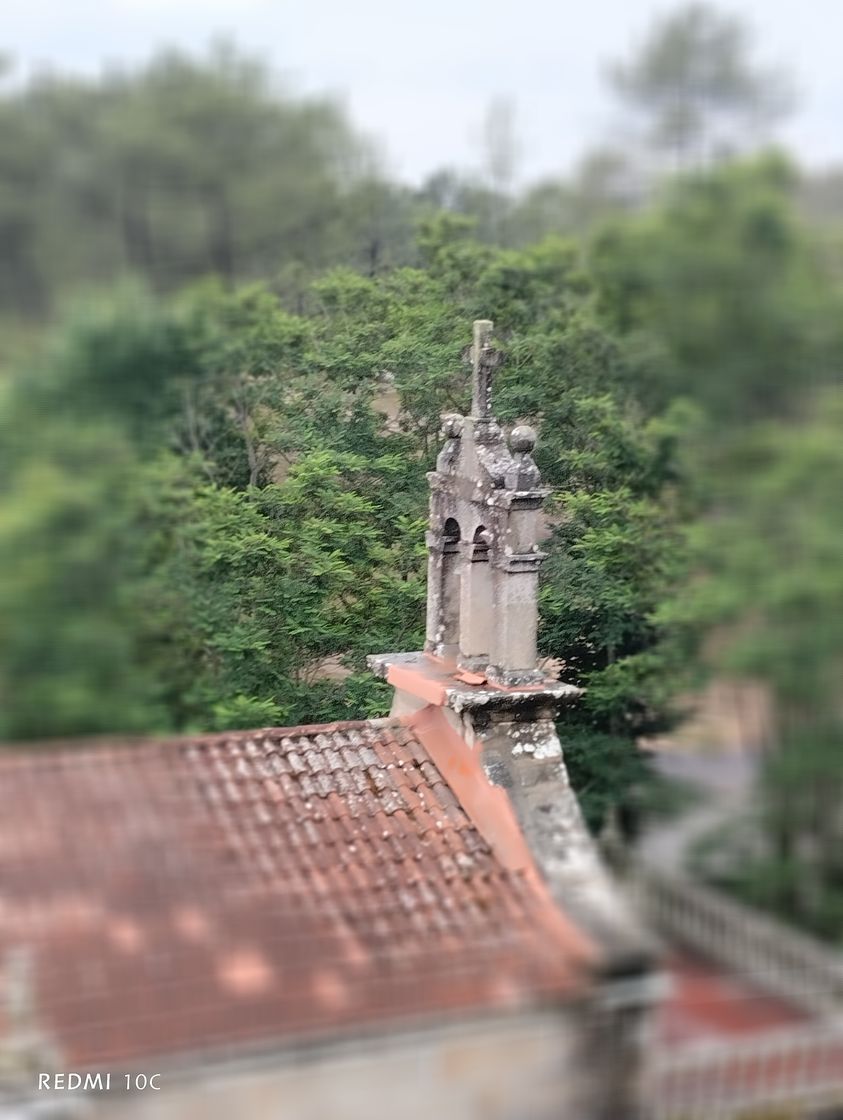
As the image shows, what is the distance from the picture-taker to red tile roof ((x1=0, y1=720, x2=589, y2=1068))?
1.52 metres

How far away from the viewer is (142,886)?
1665 millimetres

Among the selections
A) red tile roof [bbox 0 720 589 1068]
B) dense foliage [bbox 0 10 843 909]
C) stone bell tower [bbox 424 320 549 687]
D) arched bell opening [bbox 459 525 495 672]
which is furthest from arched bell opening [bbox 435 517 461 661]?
red tile roof [bbox 0 720 589 1068]

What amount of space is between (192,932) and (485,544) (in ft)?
5.76

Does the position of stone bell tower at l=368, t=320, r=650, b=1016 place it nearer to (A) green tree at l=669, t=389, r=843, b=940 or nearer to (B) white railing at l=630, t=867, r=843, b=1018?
(A) green tree at l=669, t=389, r=843, b=940

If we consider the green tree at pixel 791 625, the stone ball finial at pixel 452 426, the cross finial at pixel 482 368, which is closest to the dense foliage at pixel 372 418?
the green tree at pixel 791 625

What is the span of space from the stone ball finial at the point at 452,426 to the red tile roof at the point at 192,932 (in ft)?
4.32

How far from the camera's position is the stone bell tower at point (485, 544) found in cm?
311

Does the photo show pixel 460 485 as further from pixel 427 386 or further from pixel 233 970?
pixel 233 970

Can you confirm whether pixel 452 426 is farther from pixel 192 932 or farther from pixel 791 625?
pixel 192 932

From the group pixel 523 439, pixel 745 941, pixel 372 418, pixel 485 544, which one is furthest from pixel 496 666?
pixel 372 418

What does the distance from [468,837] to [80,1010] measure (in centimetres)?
155

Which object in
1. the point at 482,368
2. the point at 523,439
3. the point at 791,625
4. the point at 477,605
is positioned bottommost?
the point at 477,605

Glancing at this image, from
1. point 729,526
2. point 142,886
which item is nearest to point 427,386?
point 729,526

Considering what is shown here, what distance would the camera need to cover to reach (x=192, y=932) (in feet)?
5.51
